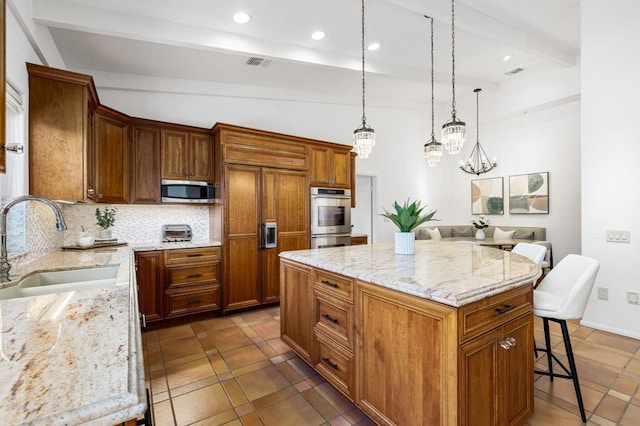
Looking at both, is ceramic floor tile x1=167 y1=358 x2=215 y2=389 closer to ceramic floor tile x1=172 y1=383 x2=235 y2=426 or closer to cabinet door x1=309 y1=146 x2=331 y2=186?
ceramic floor tile x1=172 y1=383 x2=235 y2=426

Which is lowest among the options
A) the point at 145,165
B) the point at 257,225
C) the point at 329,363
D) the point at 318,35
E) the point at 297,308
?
the point at 329,363

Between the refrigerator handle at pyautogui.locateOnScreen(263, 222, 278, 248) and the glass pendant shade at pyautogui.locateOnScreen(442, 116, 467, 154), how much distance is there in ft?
7.51

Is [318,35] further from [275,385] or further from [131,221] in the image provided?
[275,385]

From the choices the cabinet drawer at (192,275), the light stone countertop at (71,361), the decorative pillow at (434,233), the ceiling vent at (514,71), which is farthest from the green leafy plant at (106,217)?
the ceiling vent at (514,71)

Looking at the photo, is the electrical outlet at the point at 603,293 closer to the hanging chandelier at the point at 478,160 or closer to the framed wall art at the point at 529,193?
the framed wall art at the point at 529,193

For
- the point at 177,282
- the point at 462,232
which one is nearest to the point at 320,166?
the point at 177,282

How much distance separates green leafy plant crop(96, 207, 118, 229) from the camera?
3.34 metres

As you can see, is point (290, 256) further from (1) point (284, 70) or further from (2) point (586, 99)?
(2) point (586, 99)

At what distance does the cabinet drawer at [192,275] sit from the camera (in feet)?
11.0

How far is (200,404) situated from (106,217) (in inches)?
98.6

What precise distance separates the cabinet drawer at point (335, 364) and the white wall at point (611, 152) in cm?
311

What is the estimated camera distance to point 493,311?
4.73 ft

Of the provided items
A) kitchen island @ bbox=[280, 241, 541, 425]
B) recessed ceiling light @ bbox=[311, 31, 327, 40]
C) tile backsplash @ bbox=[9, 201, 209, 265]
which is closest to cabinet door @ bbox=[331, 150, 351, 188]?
recessed ceiling light @ bbox=[311, 31, 327, 40]

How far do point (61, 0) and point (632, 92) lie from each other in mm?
5514
